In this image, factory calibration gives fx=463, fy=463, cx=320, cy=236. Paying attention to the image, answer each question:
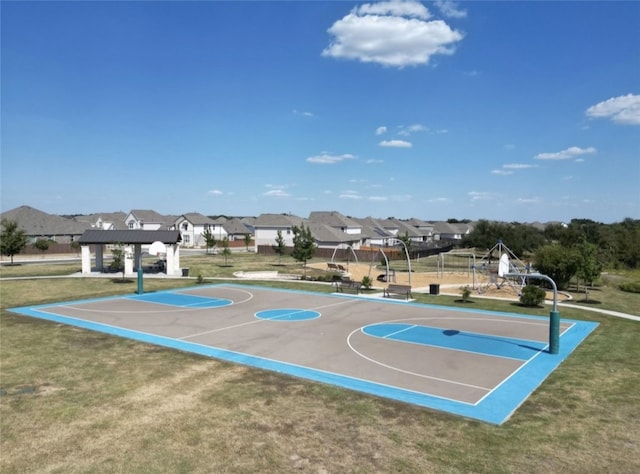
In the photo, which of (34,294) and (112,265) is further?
(112,265)

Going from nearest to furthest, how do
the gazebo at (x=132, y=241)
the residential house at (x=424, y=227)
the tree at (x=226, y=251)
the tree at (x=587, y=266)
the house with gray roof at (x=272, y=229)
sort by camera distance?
the tree at (x=587, y=266)
the gazebo at (x=132, y=241)
the tree at (x=226, y=251)
the house with gray roof at (x=272, y=229)
the residential house at (x=424, y=227)

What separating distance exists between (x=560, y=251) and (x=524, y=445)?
84.6 ft

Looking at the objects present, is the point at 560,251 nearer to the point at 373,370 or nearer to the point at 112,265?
the point at 373,370

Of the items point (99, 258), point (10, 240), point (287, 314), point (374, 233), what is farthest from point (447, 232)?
point (287, 314)

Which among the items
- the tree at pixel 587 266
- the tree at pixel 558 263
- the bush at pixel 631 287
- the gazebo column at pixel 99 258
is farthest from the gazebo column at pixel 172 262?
the bush at pixel 631 287

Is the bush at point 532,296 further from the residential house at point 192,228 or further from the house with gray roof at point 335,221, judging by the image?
the residential house at point 192,228

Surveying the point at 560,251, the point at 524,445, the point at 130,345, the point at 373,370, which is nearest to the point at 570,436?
the point at 524,445

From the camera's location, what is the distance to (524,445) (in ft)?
28.9

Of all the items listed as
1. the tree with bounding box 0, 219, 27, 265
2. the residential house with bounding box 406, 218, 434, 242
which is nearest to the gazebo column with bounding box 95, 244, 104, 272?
the tree with bounding box 0, 219, 27, 265

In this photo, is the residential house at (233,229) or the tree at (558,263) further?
the residential house at (233,229)

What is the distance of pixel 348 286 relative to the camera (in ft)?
105

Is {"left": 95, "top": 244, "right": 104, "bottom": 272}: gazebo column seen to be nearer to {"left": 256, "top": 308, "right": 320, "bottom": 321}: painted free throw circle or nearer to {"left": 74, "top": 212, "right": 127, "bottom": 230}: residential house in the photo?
{"left": 256, "top": 308, "right": 320, "bottom": 321}: painted free throw circle

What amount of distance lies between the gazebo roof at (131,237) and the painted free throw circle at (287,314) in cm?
1833

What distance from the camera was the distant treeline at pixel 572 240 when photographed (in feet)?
156
